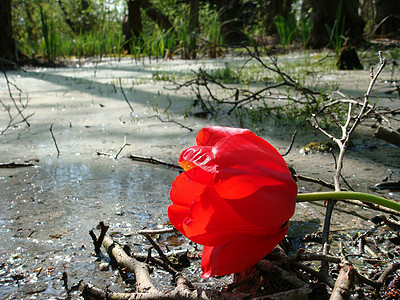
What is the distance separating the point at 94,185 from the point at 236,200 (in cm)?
106

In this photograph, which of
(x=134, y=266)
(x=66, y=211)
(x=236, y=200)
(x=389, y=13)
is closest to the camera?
(x=236, y=200)

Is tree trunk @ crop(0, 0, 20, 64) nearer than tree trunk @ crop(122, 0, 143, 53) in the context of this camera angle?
Yes

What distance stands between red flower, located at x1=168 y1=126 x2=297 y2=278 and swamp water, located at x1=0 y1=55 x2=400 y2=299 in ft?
0.90

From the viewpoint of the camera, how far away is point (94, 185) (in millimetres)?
1531

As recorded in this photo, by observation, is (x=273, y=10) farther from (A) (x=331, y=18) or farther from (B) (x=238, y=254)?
(B) (x=238, y=254)

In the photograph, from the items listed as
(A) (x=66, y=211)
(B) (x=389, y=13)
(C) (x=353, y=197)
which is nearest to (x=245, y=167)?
(C) (x=353, y=197)

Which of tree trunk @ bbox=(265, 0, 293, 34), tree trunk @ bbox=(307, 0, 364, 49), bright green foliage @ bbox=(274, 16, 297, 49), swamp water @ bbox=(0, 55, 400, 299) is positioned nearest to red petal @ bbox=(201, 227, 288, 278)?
swamp water @ bbox=(0, 55, 400, 299)

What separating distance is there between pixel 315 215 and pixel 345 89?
263 centimetres

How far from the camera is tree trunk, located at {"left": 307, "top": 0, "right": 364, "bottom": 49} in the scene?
9.45 m

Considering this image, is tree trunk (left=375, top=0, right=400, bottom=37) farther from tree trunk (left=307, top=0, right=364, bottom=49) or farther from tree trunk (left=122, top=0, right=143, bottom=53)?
tree trunk (left=122, top=0, right=143, bottom=53)

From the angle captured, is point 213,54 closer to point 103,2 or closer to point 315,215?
point 315,215

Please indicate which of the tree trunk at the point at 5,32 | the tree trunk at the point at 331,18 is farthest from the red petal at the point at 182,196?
the tree trunk at the point at 331,18

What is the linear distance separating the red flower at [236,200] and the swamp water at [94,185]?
0.27m

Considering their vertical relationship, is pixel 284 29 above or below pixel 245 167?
above
